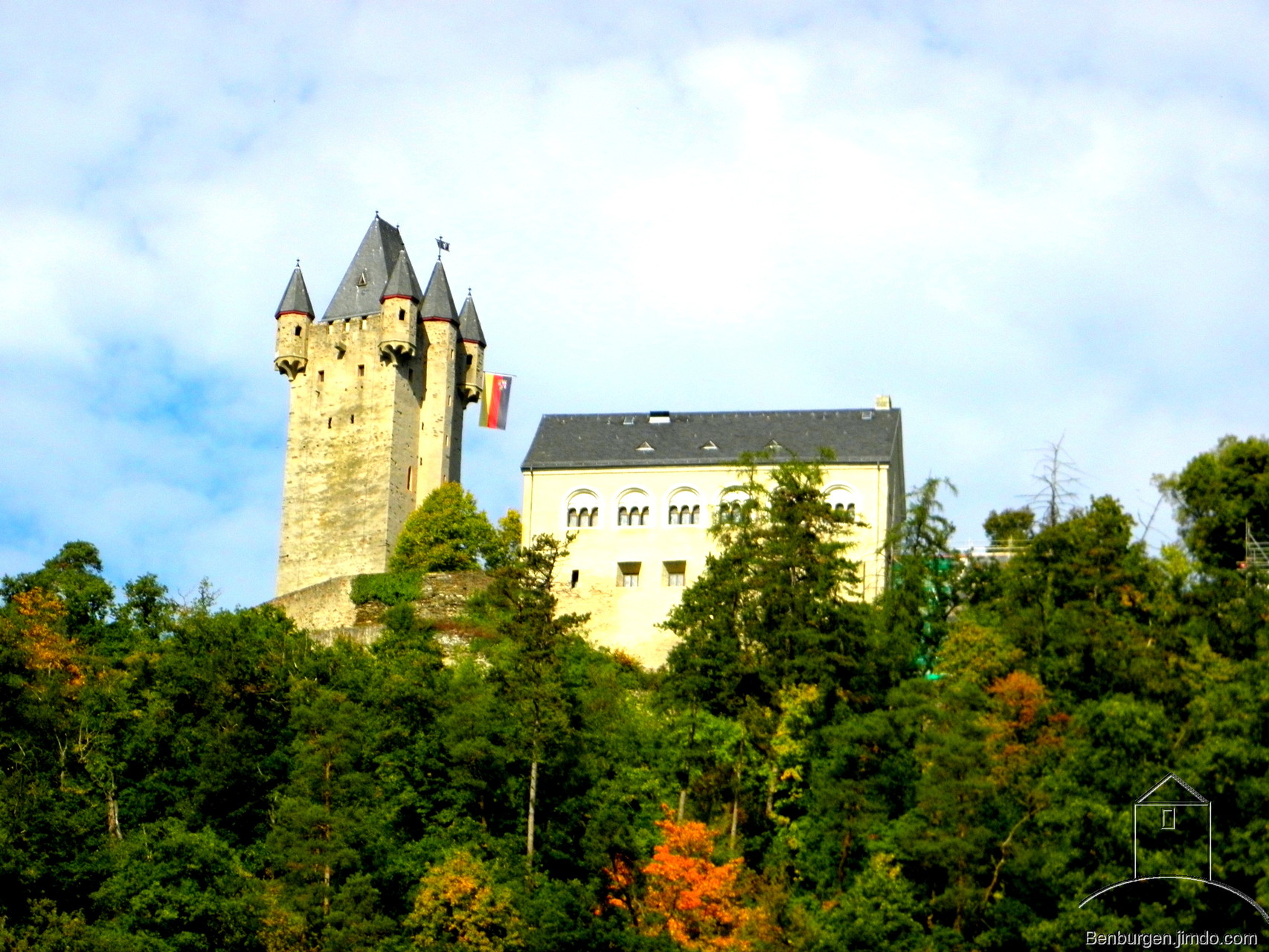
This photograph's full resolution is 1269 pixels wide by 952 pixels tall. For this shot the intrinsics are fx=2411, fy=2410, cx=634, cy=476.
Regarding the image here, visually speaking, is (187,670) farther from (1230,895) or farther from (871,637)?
(1230,895)

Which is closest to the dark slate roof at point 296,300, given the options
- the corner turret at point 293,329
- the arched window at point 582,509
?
the corner turret at point 293,329

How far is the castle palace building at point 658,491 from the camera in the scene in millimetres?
78812

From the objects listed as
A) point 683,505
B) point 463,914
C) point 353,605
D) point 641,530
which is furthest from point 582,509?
point 463,914

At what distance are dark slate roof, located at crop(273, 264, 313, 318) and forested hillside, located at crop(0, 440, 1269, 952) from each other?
26.9 meters

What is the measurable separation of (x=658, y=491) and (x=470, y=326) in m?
16.5

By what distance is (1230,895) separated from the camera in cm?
4250

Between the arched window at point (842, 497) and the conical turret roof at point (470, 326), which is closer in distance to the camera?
the arched window at point (842, 497)

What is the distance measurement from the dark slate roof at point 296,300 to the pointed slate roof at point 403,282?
10.0 ft

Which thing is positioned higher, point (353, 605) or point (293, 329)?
point (293, 329)

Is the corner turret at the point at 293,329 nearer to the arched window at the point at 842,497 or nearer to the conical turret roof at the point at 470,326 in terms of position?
the conical turret roof at the point at 470,326

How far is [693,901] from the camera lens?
5147 centimetres

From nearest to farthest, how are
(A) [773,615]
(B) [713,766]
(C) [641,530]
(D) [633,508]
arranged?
(B) [713,766], (A) [773,615], (C) [641,530], (D) [633,508]

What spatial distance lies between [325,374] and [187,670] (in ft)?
90.0

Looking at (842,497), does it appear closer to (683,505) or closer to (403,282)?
(683,505)
